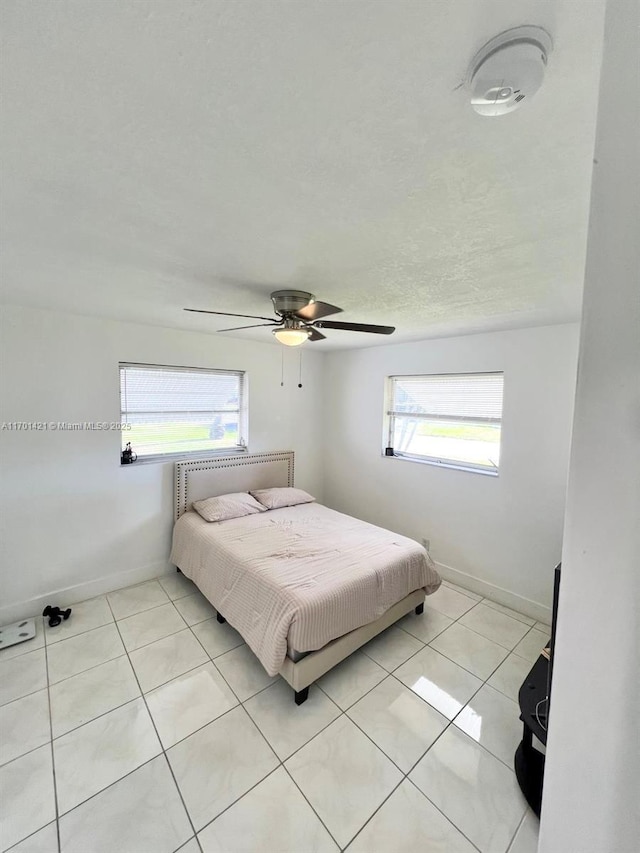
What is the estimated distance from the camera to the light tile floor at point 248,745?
1356 mm

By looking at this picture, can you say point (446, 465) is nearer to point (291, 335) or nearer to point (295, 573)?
point (295, 573)

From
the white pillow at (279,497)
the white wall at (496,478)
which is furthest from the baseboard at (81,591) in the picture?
the white wall at (496,478)

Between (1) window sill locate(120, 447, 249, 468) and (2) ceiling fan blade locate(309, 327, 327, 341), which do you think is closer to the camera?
(2) ceiling fan blade locate(309, 327, 327, 341)

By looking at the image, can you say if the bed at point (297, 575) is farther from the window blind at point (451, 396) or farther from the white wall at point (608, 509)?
the white wall at point (608, 509)

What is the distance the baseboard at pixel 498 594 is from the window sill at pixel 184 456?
96.1 inches

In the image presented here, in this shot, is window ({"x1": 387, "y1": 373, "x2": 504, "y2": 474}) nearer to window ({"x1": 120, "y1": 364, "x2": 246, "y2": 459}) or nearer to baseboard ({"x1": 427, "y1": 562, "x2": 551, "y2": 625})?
baseboard ({"x1": 427, "y1": 562, "x2": 551, "y2": 625})

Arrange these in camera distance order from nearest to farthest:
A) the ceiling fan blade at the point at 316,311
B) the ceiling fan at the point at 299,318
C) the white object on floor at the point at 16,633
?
the ceiling fan blade at the point at 316,311 < the ceiling fan at the point at 299,318 < the white object on floor at the point at 16,633

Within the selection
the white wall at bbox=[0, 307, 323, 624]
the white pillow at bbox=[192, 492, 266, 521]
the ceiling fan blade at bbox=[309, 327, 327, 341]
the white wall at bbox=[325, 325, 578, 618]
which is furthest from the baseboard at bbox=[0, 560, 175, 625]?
the ceiling fan blade at bbox=[309, 327, 327, 341]

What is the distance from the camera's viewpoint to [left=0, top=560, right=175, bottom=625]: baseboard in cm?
253

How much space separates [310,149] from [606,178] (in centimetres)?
68

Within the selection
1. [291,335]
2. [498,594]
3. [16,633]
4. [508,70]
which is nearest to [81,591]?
[16,633]

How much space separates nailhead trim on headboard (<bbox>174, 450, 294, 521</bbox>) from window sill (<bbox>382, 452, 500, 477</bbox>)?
4.46 ft

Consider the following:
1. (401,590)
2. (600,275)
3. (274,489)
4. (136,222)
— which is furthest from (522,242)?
(274,489)

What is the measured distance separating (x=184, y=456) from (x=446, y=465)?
2620mm
